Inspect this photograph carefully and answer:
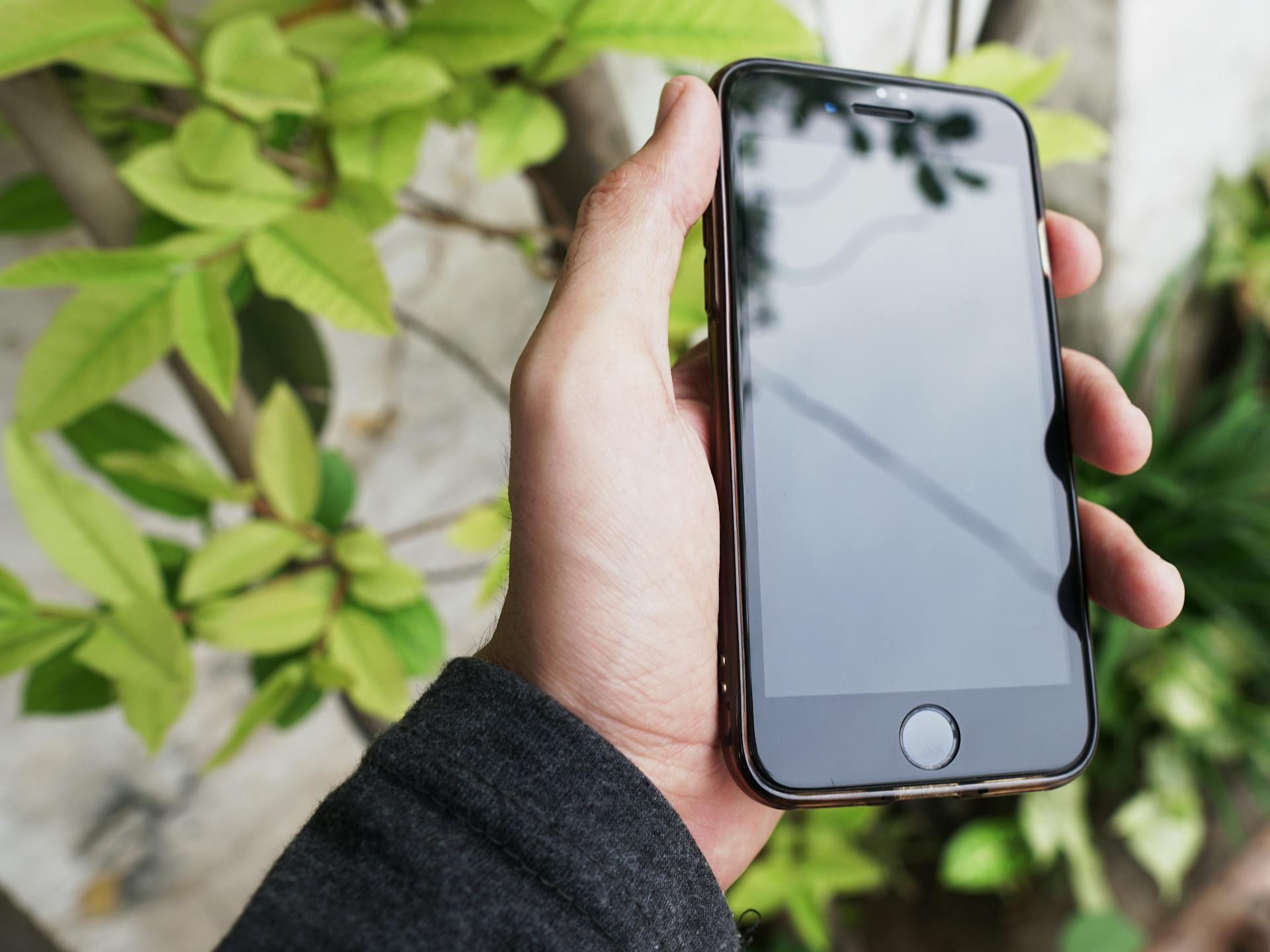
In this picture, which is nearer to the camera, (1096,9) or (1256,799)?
(1096,9)

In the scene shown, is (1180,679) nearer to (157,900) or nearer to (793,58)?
(793,58)

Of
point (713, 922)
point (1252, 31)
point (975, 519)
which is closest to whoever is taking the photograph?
point (713, 922)

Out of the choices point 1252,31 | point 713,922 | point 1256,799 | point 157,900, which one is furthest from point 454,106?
point 1256,799

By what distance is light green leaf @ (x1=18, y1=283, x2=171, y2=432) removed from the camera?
41 cm

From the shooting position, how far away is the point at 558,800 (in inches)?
13.7

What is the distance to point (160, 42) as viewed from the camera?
0.42 m

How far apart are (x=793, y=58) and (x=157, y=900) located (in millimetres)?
1041

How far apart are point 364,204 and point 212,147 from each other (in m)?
0.08

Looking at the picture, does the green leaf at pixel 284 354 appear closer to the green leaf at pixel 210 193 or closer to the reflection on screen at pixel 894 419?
the green leaf at pixel 210 193

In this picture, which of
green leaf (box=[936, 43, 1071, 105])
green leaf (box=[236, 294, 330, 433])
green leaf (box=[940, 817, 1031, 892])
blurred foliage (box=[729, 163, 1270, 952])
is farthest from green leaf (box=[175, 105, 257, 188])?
green leaf (box=[940, 817, 1031, 892])

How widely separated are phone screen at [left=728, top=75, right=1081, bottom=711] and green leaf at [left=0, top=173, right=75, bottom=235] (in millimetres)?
444

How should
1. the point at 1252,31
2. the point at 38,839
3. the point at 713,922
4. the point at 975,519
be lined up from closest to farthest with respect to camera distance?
the point at 713,922
the point at 975,519
the point at 38,839
the point at 1252,31

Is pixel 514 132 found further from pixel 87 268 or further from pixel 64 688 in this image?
pixel 64 688

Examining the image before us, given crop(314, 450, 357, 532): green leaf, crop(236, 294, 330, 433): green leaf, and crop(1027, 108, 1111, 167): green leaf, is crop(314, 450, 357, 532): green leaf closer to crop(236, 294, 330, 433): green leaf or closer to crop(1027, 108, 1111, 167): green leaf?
crop(236, 294, 330, 433): green leaf
